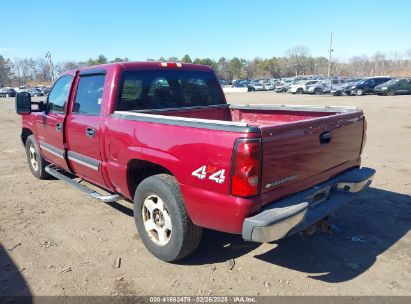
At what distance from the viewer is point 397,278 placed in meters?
3.34

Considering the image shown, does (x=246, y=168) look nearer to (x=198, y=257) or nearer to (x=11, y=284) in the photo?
(x=198, y=257)

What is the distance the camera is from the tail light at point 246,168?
2740 mm

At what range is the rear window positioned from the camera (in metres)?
4.31

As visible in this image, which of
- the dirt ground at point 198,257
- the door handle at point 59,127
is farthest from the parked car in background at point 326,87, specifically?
the door handle at point 59,127

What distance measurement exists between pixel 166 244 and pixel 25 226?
2.16 m

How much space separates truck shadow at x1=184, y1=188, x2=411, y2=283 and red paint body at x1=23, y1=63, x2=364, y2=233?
806 millimetres

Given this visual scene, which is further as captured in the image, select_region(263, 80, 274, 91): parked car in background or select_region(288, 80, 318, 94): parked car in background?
select_region(263, 80, 274, 91): parked car in background

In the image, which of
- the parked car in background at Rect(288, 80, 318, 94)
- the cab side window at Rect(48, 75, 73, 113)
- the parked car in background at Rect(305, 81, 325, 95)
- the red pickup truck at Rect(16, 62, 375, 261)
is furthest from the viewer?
the parked car in background at Rect(288, 80, 318, 94)

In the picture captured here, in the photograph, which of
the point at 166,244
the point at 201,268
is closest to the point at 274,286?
the point at 201,268

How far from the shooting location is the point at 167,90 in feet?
15.5

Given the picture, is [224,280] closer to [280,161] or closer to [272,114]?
[280,161]

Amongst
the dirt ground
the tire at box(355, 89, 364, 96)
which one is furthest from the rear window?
the tire at box(355, 89, 364, 96)

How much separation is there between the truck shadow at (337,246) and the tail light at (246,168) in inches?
43.9

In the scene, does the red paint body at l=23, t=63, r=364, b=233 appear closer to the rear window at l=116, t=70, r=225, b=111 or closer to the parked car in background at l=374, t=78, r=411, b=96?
the rear window at l=116, t=70, r=225, b=111
